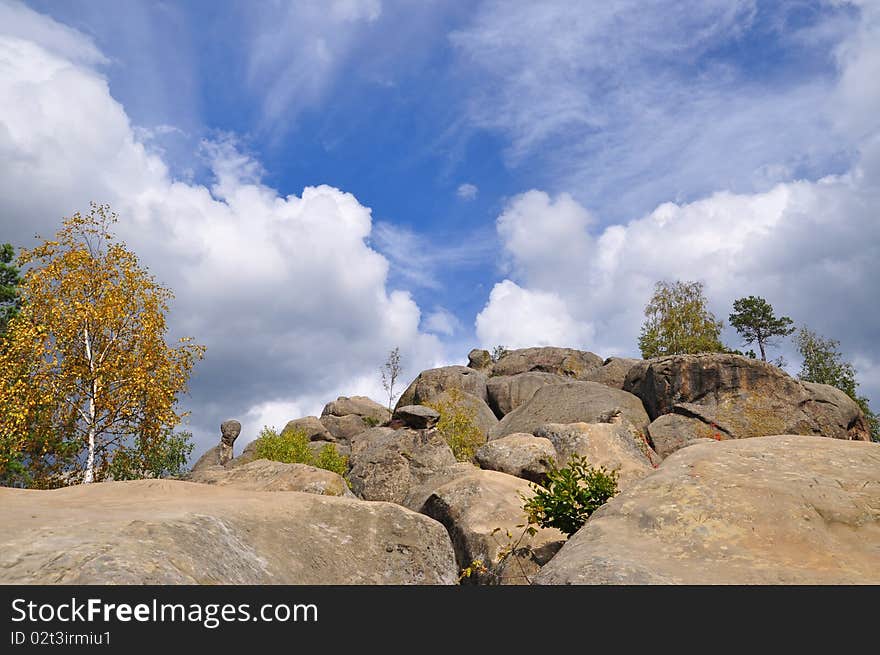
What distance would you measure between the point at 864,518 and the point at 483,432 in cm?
3181

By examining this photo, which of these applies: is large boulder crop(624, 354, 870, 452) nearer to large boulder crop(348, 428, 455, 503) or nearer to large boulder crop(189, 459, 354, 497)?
large boulder crop(348, 428, 455, 503)

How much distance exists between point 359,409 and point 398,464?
37.0m

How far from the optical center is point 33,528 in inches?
263

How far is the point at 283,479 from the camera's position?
16375 millimetres

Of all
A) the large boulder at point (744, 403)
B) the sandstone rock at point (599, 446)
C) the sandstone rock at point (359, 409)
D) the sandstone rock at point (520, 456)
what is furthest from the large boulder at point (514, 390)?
the sandstone rock at point (520, 456)

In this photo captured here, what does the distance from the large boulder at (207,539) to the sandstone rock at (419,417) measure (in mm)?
21497

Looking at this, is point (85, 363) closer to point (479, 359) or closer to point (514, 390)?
point (514, 390)

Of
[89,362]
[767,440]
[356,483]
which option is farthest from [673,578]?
[89,362]

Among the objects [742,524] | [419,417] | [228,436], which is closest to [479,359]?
[228,436]

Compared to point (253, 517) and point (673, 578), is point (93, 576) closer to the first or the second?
point (253, 517)

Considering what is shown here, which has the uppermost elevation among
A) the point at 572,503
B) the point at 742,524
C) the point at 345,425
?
the point at 345,425

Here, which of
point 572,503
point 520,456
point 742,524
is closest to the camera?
point 742,524

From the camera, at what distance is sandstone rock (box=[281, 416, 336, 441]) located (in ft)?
187

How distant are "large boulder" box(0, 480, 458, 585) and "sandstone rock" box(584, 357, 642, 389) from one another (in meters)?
34.1
